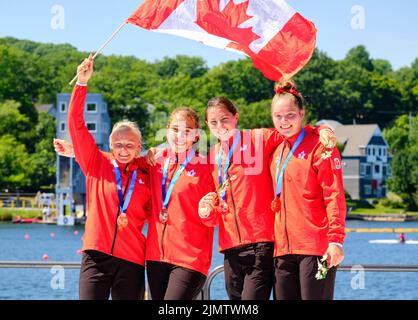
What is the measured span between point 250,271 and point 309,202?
27.1 inches

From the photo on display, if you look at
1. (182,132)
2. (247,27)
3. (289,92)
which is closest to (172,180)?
(182,132)

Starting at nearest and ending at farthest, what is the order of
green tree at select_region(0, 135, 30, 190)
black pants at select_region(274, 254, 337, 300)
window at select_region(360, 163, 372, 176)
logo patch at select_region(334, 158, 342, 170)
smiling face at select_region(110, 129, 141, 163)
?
black pants at select_region(274, 254, 337, 300)
logo patch at select_region(334, 158, 342, 170)
smiling face at select_region(110, 129, 141, 163)
green tree at select_region(0, 135, 30, 190)
window at select_region(360, 163, 372, 176)

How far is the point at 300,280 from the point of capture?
6.56 metres

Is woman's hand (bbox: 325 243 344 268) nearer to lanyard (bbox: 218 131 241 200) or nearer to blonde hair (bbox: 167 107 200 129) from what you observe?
lanyard (bbox: 218 131 241 200)

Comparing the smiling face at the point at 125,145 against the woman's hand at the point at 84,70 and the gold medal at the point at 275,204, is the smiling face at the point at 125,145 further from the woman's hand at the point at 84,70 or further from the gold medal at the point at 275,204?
the gold medal at the point at 275,204

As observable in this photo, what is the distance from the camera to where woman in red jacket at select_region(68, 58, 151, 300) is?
686cm

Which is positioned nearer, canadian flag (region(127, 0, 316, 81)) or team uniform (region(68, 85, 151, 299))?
team uniform (region(68, 85, 151, 299))

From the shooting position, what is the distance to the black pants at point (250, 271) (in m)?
6.66

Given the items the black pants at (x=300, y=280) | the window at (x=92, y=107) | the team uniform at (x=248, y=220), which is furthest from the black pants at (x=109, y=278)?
the window at (x=92, y=107)

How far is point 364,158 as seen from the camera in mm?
112812

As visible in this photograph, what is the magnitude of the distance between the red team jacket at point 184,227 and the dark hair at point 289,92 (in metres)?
0.80

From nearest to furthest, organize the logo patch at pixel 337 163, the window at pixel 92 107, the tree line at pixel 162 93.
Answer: the logo patch at pixel 337 163 < the window at pixel 92 107 < the tree line at pixel 162 93

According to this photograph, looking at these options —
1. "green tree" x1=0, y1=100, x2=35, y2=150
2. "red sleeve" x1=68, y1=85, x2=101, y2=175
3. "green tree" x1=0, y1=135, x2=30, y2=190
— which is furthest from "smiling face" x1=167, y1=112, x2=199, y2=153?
"green tree" x1=0, y1=100, x2=35, y2=150
